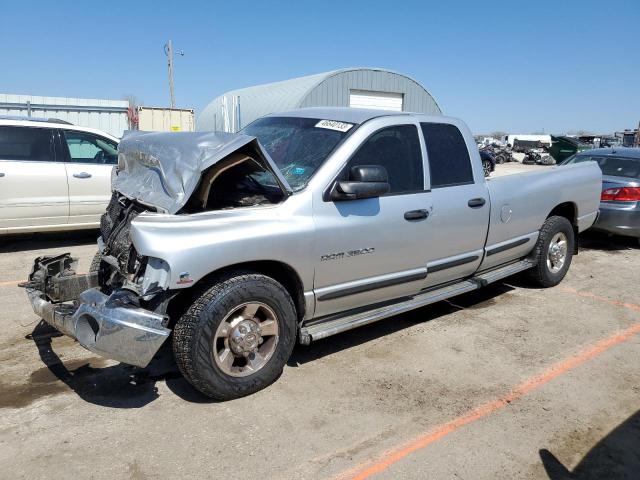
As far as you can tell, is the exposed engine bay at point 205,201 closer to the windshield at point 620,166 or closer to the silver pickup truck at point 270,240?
the silver pickup truck at point 270,240

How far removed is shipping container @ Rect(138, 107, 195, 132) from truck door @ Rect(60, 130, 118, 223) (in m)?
13.4

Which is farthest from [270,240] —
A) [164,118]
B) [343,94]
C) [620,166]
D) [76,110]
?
[164,118]

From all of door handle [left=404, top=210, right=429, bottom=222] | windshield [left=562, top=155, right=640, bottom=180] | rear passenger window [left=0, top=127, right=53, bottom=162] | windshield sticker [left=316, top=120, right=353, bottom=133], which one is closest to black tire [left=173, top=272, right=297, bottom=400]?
door handle [left=404, top=210, right=429, bottom=222]

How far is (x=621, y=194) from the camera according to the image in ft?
25.3

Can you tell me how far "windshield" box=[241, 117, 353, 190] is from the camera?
3.76m

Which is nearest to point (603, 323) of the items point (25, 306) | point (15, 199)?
point (25, 306)

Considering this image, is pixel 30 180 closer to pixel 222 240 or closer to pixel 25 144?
pixel 25 144

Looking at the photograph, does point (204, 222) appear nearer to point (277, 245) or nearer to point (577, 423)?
point (277, 245)

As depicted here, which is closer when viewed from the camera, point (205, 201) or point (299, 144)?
point (205, 201)

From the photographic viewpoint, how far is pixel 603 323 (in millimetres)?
5004

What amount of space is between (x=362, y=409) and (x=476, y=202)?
2.25 metres

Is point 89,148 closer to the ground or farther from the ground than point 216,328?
farther from the ground

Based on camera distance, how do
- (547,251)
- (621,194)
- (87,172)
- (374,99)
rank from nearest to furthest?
(547,251) → (87,172) → (621,194) → (374,99)

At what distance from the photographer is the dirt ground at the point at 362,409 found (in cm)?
278
